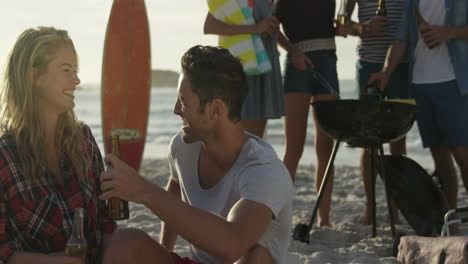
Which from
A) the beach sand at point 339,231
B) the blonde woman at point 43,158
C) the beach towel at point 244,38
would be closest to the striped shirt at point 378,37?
the beach towel at point 244,38

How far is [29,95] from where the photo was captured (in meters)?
2.55

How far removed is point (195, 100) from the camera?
2523mm

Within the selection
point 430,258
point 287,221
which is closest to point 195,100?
point 287,221

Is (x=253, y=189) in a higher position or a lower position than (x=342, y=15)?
lower

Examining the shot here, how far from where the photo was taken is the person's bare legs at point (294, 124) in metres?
4.60

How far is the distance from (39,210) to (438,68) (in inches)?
105

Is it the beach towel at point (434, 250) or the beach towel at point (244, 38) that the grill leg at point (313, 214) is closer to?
the beach towel at point (244, 38)

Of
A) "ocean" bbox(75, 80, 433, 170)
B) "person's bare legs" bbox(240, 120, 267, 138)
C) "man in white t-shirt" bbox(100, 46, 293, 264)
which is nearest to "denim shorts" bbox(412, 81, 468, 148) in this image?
"person's bare legs" bbox(240, 120, 267, 138)

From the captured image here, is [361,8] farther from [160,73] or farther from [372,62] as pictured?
[160,73]

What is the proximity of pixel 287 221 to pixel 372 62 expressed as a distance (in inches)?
91.6

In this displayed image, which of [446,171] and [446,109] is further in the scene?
[446,171]

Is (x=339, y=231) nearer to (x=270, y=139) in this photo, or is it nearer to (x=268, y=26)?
(x=268, y=26)

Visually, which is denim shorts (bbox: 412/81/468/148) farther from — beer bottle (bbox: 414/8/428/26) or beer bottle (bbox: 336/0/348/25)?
beer bottle (bbox: 336/0/348/25)

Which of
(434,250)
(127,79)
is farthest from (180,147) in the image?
(127,79)
